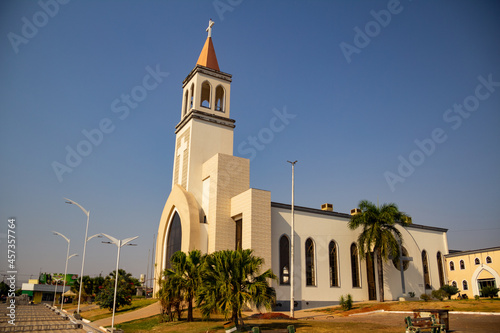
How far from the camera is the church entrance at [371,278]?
40469 millimetres

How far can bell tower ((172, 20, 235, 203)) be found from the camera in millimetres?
41156

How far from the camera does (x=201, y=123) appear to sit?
140 ft

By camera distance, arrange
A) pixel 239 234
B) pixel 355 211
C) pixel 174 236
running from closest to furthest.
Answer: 1. pixel 239 234
2. pixel 174 236
3. pixel 355 211

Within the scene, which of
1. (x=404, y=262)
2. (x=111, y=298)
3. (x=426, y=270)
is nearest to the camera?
(x=111, y=298)

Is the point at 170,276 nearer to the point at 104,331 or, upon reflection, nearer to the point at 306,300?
the point at 104,331

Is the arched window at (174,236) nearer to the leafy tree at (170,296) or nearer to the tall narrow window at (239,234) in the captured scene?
the tall narrow window at (239,234)

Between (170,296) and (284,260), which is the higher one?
(284,260)

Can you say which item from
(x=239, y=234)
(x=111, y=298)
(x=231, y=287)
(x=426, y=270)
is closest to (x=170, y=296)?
(x=231, y=287)

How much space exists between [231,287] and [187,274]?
7.53m

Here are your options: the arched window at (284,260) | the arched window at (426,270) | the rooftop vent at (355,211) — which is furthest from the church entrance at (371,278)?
the arched window at (284,260)

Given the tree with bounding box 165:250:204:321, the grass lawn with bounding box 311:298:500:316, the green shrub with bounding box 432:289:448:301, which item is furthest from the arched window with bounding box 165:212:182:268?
the green shrub with bounding box 432:289:448:301

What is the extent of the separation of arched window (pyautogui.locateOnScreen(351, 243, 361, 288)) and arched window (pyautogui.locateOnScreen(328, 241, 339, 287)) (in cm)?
225

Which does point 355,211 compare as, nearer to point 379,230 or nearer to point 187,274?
point 379,230

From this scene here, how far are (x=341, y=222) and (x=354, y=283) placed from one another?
247 inches
